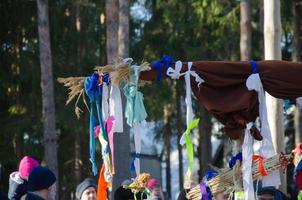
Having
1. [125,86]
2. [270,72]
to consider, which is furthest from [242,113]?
[125,86]

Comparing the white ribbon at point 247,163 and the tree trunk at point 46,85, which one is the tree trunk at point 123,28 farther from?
the white ribbon at point 247,163

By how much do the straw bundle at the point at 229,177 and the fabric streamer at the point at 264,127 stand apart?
67mm

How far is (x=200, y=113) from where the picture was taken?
22688mm

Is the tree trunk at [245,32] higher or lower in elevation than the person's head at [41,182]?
higher

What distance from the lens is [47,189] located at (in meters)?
5.97

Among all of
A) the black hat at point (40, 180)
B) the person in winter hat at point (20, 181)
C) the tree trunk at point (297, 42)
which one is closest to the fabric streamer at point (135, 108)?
the black hat at point (40, 180)

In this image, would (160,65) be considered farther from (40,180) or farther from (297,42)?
(297,42)

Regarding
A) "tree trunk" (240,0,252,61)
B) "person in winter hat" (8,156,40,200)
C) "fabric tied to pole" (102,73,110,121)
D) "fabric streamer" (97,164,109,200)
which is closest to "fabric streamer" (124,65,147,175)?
"fabric tied to pole" (102,73,110,121)

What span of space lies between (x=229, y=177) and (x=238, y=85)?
2.82 ft

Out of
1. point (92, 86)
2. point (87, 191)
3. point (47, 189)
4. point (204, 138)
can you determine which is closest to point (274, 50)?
point (87, 191)

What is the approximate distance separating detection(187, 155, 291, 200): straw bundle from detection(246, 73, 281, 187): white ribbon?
0.22ft

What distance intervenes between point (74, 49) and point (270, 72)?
14.3 m

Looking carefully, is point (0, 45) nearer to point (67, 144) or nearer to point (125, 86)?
point (67, 144)

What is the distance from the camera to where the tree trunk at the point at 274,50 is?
35.0ft
